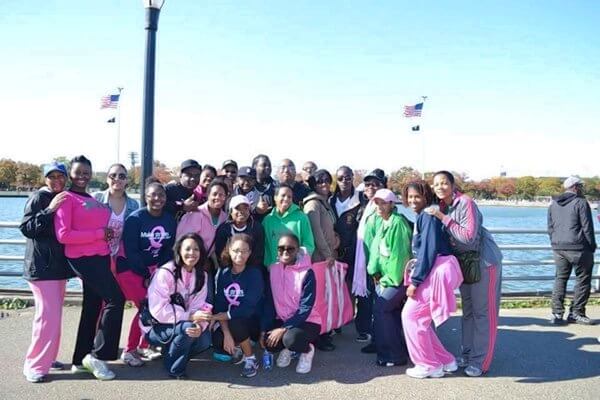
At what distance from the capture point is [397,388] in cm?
405

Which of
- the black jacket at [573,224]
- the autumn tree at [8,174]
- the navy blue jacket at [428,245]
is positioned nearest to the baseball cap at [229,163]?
the navy blue jacket at [428,245]

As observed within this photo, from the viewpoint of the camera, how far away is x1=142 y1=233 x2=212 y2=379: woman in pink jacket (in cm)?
417

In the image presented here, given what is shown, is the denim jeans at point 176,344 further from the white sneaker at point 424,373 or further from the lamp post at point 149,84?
the lamp post at point 149,84

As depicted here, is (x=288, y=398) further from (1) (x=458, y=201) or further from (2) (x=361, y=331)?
(1) (x=458, y=201)

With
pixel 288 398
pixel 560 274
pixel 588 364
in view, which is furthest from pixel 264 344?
pixel 560 274

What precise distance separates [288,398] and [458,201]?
7.64 ft

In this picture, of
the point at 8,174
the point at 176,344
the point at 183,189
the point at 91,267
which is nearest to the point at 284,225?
the point at 183,189

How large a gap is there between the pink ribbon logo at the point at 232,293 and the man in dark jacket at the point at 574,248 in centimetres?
439

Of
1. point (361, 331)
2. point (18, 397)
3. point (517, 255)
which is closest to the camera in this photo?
point (18, 397)

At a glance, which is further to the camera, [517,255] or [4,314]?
[517,255]

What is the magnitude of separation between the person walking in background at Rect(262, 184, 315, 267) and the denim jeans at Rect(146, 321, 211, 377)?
3.72ft

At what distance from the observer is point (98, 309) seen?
4395 millimetres

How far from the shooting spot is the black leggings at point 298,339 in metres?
4.41

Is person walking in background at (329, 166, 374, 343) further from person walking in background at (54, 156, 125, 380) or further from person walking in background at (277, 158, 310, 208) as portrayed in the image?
person walking in background at (54, 156, 125, 380)
